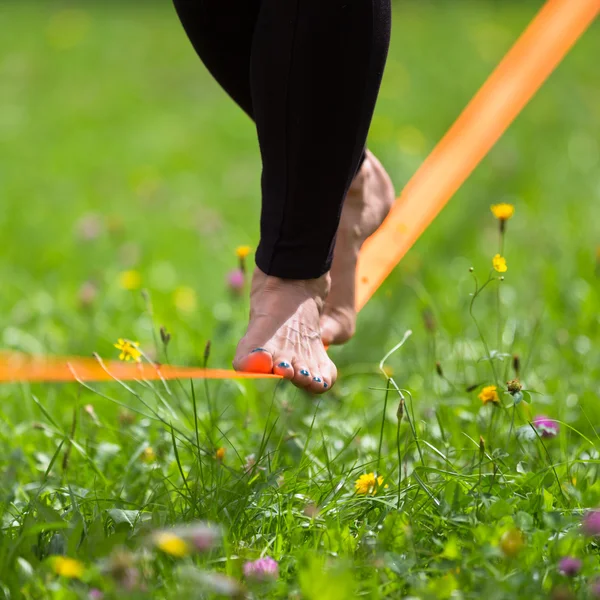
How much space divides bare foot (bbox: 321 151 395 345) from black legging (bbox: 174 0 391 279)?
17cm

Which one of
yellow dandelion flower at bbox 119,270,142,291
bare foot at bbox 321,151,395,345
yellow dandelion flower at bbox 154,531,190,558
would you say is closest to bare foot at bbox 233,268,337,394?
bare foot at bbox 321,151,395,345

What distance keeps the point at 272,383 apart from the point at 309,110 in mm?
753

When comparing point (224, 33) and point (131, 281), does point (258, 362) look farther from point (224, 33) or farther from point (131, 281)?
point (131, 281)

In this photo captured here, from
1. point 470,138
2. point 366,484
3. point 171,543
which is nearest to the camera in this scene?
point 171,543

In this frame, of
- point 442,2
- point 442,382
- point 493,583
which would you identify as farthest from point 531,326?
point 442,2

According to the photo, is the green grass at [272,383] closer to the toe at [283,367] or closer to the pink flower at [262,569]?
the pink flower at [262,569]

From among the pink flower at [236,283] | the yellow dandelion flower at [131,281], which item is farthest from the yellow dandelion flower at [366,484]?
the yellow dandelion flower at [131,281]

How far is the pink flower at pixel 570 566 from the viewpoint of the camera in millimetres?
936

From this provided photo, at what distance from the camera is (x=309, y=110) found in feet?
3.87

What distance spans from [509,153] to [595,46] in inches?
71.7

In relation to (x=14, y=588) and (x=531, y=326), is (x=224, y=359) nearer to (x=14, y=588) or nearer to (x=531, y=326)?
(x=531, y=326)

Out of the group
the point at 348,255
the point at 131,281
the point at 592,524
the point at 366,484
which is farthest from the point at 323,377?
the point at 131,281

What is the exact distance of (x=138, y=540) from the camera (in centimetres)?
104

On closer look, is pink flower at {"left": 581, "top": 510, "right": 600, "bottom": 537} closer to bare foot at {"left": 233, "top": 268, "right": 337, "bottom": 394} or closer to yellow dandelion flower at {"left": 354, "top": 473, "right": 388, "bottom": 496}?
yellow dandelion flower at {"left": 354, "top": 473, "right": 388, "bottom": 496}
